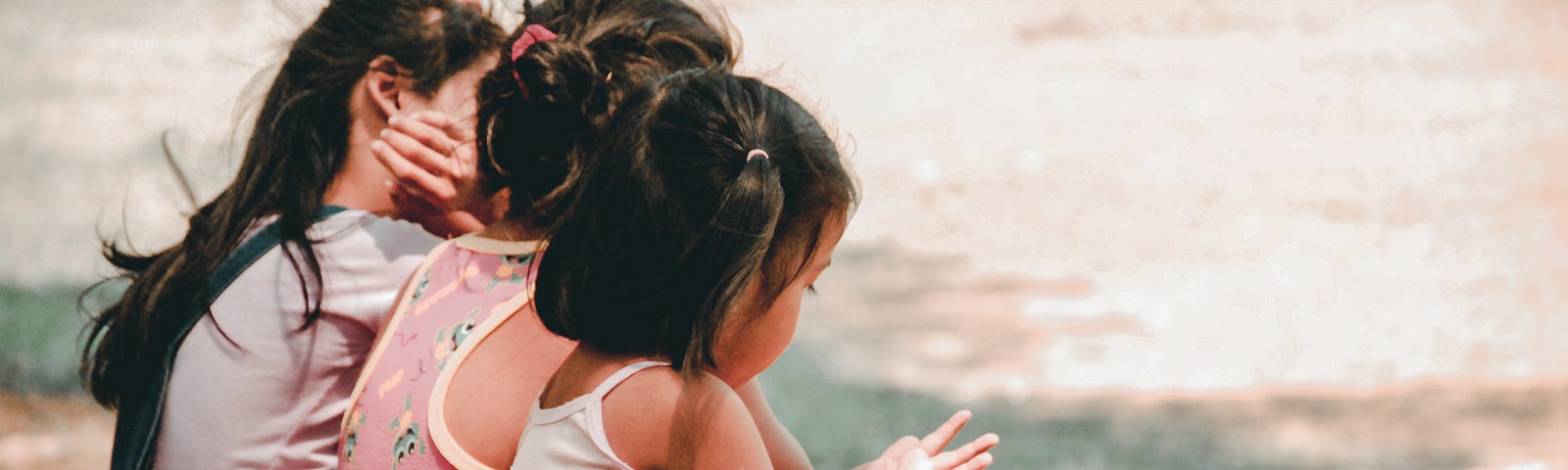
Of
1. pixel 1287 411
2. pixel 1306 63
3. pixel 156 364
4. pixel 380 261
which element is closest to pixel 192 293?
pixel 156 364

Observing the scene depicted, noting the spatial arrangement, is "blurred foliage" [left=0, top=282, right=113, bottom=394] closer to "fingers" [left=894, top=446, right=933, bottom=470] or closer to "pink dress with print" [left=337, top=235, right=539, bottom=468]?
"pink dress with print" [left=337, top=235, right=539, bottom=468]

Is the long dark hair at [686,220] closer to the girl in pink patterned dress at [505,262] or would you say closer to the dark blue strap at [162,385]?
the girl in pink patterned dress at [505,262]

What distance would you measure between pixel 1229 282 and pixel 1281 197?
17.1 inches

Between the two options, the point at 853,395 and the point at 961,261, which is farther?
the point at 961,261

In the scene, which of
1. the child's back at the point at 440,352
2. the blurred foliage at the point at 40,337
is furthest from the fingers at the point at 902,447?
the blurred foliage at the point at 40,337

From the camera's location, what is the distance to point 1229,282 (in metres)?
3.53

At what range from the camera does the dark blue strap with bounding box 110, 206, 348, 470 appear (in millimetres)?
1586

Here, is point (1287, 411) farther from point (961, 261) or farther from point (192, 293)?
point (192, 293)

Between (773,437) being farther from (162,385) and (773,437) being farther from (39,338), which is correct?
(39,338)

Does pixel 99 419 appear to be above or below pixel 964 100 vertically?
below

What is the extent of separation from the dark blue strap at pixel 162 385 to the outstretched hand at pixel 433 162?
129 mm

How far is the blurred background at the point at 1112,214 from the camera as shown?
3021 mm

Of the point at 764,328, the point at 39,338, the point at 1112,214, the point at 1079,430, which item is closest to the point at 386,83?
the point at 764,328

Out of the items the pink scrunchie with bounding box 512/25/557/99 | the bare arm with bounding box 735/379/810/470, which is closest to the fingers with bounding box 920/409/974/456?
the bare arm with bounding box 735/379/810/470
